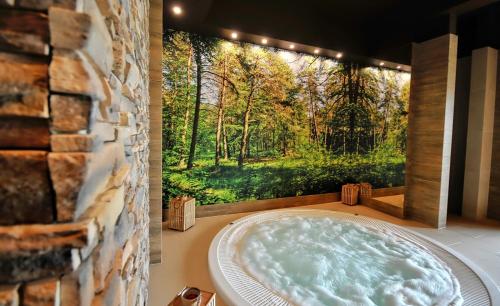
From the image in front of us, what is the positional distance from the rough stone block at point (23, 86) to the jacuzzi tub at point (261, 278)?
191 centimetres

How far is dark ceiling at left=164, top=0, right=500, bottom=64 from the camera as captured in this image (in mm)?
3418

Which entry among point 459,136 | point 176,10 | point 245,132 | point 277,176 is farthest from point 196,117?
point 459,136

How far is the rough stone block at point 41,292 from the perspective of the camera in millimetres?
385

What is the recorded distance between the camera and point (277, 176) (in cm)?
457

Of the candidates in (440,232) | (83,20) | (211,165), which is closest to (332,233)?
(440,232)

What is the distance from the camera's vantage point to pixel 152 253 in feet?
7.93

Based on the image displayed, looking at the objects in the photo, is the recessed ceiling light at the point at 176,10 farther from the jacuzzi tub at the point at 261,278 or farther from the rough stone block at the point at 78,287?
the rough stone block at the point at 78,287

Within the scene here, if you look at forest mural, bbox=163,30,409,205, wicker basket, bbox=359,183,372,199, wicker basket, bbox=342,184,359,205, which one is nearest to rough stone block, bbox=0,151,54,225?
forest mural, bbox=163,30,409,205

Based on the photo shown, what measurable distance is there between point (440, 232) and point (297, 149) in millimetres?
2606

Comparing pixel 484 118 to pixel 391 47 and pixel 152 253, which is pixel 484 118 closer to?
pixel 391 47

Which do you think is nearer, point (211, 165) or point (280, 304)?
point (280, 304)

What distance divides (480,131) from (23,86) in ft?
18.4

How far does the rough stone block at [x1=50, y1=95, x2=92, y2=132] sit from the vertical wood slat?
177 inches

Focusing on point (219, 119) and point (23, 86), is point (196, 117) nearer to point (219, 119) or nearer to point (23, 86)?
point (219, 119)
